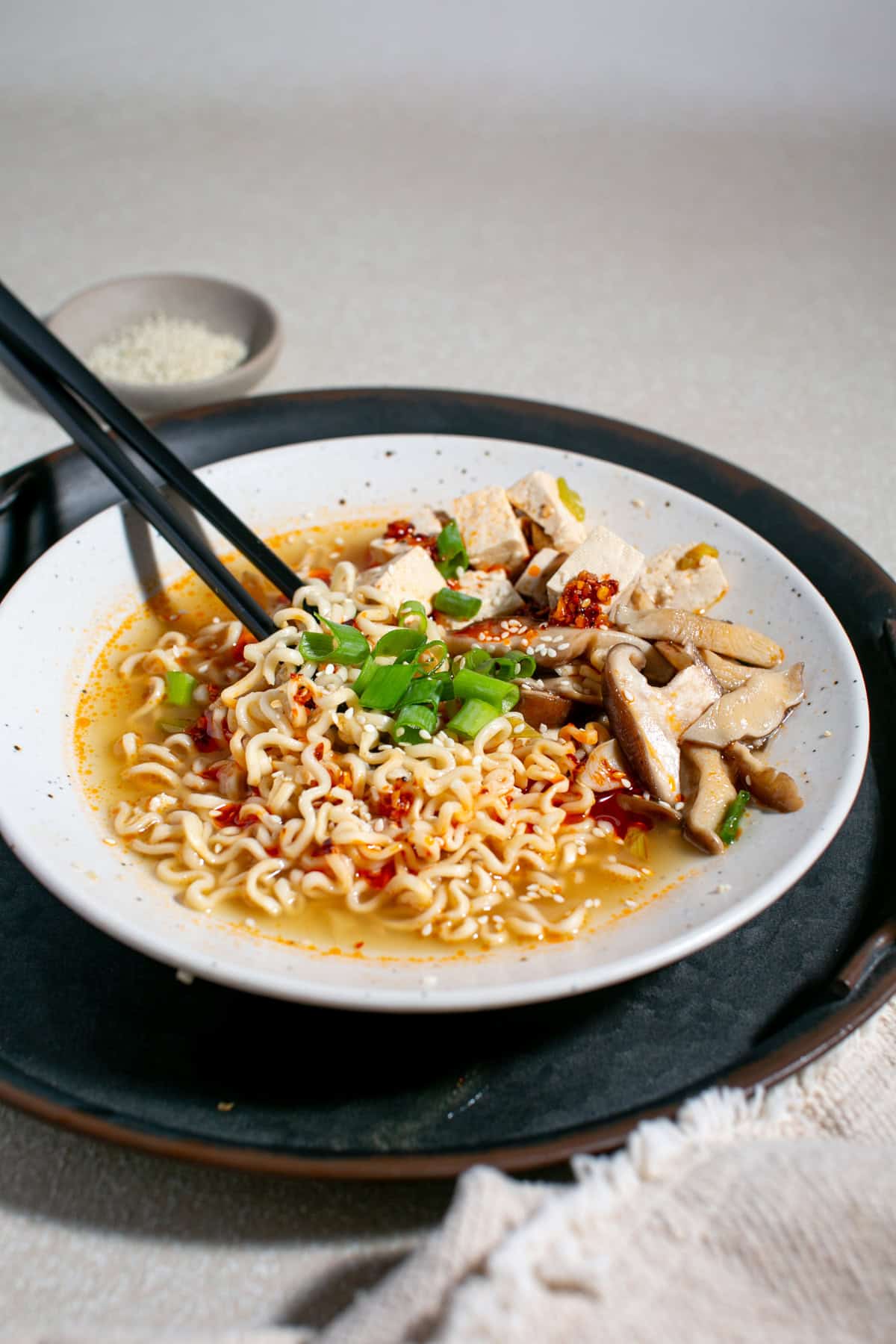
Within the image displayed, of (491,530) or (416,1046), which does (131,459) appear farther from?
(416,1046)

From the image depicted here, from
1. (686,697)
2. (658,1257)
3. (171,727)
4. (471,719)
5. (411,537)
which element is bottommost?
(171,727)

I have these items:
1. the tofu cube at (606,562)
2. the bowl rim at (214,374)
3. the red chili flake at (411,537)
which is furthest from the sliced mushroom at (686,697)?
the bowl rim at (214,374)

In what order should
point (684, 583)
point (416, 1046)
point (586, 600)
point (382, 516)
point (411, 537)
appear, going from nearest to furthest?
point (416, 1046) → point (586, 600) → point (684, 583) → point (411, 537) → point (382, 516)

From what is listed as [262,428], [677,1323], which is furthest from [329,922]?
[262,428]

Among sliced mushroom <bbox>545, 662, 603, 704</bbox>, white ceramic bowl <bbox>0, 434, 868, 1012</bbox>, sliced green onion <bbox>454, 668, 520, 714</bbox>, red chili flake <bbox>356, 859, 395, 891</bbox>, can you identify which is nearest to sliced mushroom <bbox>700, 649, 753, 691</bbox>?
white ceramic bowl <bbox>0, 434, 868, 1012</bbox>

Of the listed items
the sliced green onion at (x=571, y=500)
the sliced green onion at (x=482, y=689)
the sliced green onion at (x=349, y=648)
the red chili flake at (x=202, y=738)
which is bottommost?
the red chili flake at (x=202, y=738)

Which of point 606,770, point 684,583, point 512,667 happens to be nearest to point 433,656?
point 512,667

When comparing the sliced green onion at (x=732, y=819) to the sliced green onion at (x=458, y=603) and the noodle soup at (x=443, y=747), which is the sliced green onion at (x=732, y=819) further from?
the sliced green onion at (x=458, y=603)
